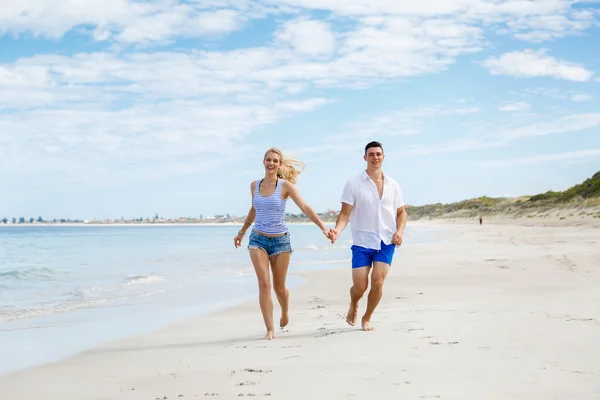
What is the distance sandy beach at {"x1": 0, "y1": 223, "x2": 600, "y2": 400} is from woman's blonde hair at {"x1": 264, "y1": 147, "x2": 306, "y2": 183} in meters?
1.76

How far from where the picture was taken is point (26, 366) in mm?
6027

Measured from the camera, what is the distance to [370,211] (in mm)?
6715

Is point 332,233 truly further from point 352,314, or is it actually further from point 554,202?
point 554,202

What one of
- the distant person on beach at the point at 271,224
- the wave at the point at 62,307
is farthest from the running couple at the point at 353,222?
the wave at the point at 62,307

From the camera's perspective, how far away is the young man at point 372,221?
6695 millimetres

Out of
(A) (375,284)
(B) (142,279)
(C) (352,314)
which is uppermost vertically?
(A) (375,284)

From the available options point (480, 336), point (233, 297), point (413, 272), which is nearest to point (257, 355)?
point (480, 336)

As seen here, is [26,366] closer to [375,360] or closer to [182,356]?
[182,356]

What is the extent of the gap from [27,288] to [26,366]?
10.2 meters

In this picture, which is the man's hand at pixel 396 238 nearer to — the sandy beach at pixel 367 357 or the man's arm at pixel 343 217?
the man's arm at pixel 343 217

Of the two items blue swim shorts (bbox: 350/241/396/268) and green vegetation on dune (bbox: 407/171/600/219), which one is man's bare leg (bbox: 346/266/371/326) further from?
green vegetation on dune (bbox: 407/171/600/219)

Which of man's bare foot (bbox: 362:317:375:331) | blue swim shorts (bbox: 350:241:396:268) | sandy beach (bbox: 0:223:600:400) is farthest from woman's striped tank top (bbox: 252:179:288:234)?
man's bare foot (bbox: 362:317:375:331)

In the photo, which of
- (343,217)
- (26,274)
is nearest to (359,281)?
(343,217)

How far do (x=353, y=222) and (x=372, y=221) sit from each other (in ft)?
0.69
